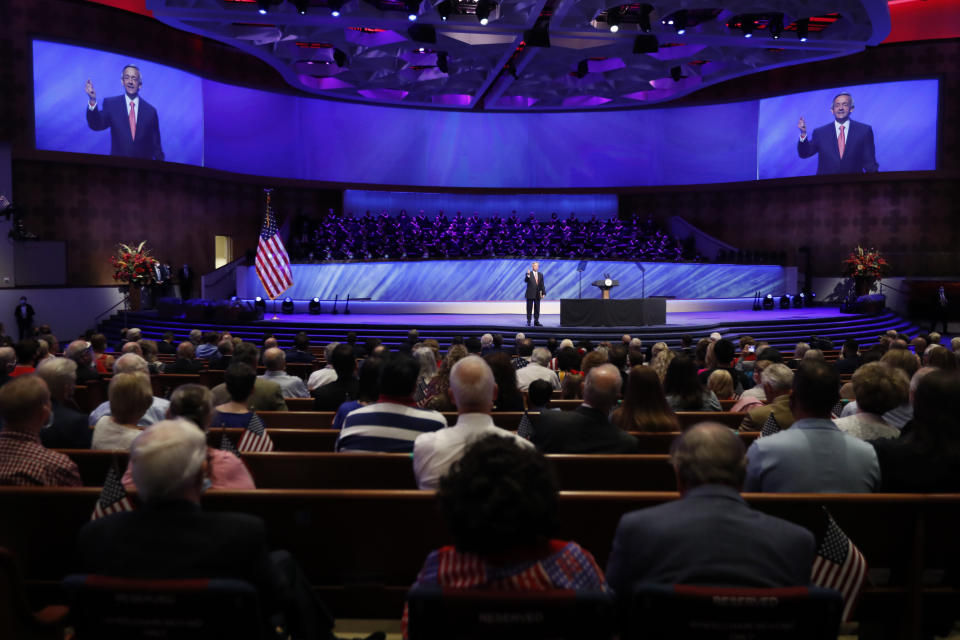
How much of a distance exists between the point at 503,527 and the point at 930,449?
205 centimetres

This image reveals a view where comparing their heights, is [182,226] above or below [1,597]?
above

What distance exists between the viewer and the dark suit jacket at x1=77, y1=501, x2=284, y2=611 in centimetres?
191

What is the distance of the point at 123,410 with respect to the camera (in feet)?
12.0

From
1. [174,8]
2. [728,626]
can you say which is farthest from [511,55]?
[728,626]

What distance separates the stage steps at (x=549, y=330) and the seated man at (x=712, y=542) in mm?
10982

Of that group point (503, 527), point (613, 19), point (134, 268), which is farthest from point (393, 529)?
point (134, 268)

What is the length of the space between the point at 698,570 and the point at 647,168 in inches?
971

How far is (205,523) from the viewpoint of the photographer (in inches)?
76.6

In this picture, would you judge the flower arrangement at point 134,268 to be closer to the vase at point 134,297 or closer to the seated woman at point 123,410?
the vase at point 134,297

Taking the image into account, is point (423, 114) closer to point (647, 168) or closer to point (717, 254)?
point (647, 168)

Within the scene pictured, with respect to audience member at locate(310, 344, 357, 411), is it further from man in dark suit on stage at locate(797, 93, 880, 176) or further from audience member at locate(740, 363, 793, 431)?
man in dark suit on stage at locate(797, 93, 880, 176)

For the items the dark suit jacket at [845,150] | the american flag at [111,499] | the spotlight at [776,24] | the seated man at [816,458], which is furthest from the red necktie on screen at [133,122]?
the seated man at [816,458]

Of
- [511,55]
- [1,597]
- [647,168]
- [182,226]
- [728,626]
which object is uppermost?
[511,55]

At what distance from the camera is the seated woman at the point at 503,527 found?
5.49ft
